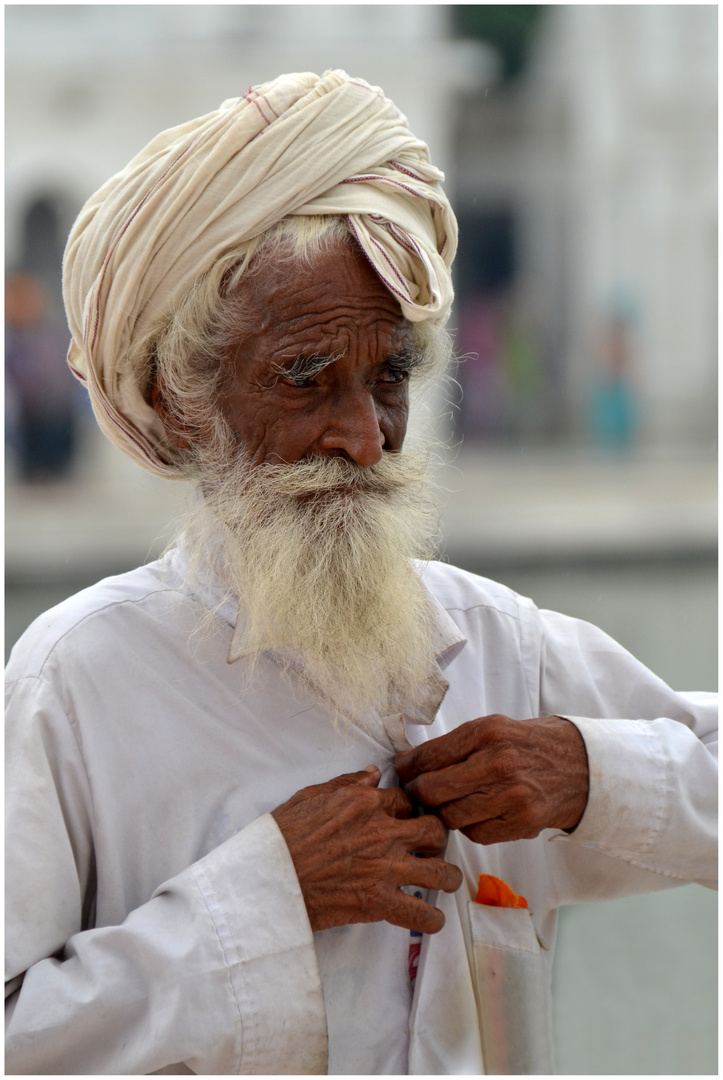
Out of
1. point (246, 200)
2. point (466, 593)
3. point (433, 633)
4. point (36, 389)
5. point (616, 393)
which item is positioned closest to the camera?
point (246, 200)

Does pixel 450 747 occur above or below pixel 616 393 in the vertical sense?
above

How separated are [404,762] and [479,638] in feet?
1.12

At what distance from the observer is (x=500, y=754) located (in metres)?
1.94

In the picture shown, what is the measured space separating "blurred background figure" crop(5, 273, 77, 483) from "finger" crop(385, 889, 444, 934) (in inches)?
463

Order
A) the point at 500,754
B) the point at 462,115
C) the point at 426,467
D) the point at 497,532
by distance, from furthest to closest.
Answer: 1. the point at 462,115
2. the point at 497,532
3. the point at 426,467
4. the point at 500,754

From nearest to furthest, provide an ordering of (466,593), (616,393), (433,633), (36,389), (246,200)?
(246,200) < (433,633) < (466,593) < (36,389) < (616,393)

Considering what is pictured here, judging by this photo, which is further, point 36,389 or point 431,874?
point 36,389

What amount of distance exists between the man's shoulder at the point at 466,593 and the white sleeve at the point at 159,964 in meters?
0.63

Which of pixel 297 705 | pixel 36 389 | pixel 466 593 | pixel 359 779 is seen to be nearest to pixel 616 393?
pixel 36 389

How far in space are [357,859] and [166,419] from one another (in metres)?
0.88

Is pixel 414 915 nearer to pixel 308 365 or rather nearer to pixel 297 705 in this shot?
pixel 297 705

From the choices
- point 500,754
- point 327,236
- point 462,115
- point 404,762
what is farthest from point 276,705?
point 462,115

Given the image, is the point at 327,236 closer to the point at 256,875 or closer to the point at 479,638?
the point at 479,638

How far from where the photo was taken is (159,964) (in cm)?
172
